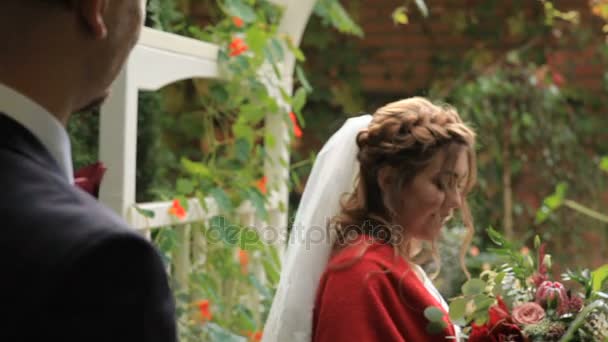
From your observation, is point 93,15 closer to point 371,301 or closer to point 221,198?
point 371,301

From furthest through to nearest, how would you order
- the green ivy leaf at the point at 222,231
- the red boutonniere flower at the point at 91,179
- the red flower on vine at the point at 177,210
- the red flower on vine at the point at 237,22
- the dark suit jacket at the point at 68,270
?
the red flower on vine at the point at 237,22 → the green ivy leaf at the point at 222,231 → the red flower on vine at the point at 177,210 → the red boutonniere flower at the point at 91,179 → the dark suit jacket at the point at 68,270

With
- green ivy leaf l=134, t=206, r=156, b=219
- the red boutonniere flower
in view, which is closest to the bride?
green ivy leaf l=134, t=206, r=156, b=219

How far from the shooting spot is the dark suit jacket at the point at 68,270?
0.62 m

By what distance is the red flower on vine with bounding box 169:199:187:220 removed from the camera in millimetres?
2295

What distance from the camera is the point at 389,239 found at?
204cm

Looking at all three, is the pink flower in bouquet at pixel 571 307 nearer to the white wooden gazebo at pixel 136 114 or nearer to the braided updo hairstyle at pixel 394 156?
the braided updo hairstyle at pixel 394 156

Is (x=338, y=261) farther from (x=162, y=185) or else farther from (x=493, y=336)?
(x=162, y=185)

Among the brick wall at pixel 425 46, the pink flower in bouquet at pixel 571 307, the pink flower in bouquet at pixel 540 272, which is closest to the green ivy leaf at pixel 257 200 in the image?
the pink flower in bouquet at pixel 540 272

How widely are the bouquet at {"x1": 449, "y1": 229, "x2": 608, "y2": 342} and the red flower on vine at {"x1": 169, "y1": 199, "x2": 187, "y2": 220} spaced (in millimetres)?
790

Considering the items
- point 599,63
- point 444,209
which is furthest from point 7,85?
point 599,63

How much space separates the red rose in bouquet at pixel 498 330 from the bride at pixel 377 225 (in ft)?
0.43

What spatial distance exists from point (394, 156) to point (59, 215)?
1.41 metres

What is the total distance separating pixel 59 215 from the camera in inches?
25.2

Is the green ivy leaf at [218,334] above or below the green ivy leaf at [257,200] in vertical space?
below
